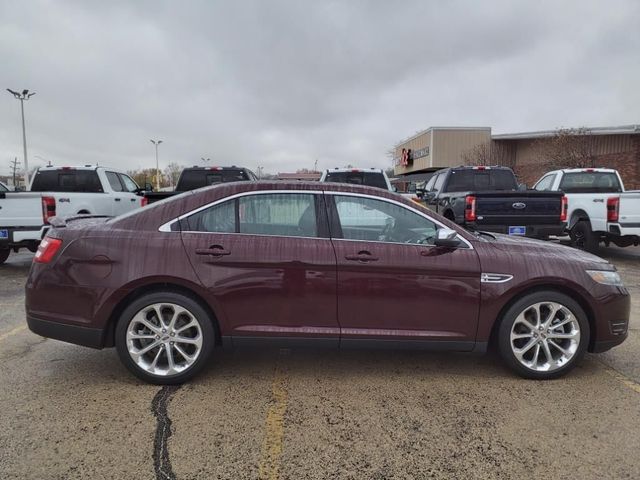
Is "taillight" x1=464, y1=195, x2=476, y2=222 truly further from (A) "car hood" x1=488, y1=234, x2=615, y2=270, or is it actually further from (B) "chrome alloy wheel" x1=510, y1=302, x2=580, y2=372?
(B) "chrome alloy wheel" x1=510, y1=302, x2=580, y2=372

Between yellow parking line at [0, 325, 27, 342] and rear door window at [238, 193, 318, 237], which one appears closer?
rear door window at [238, 193, 318, 237]

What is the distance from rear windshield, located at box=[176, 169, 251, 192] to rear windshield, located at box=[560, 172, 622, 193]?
24.5 feet

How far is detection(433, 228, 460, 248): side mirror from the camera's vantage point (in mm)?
3555

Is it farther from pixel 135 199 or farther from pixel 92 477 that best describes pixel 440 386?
pixel 135 199

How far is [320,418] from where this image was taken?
10.4 ft

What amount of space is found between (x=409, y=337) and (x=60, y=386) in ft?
9.01

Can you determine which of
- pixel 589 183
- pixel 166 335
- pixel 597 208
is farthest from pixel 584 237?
pixel 166 335

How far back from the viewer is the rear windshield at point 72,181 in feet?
33.2

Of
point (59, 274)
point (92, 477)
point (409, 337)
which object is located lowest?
point (92, 477)

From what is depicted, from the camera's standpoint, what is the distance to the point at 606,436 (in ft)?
9.65

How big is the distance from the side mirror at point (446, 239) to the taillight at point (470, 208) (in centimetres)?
457

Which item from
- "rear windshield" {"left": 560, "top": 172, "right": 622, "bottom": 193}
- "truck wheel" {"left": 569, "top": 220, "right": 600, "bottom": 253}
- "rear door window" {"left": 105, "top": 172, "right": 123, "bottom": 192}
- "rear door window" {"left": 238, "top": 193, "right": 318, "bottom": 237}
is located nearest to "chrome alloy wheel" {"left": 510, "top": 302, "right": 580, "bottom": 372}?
"rear door window" {"left": 238, "top": 193, "right": 318, "bottom": 237}

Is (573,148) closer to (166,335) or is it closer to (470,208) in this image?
(470,208)

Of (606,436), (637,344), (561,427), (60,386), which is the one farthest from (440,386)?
(60,386)
